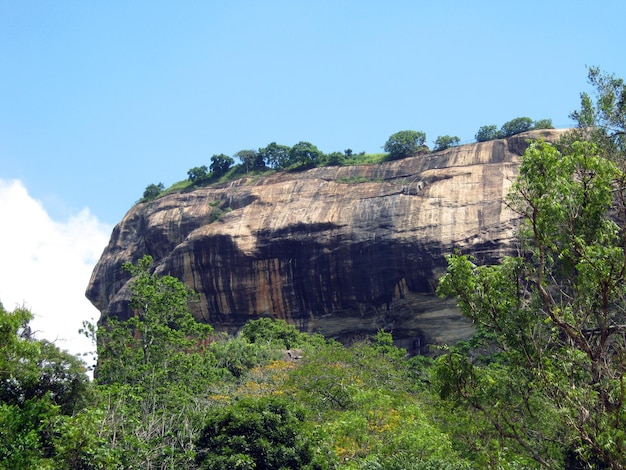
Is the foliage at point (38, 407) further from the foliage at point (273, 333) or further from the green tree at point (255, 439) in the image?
the foliage at point (273, 333)

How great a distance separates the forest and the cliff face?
13779mm

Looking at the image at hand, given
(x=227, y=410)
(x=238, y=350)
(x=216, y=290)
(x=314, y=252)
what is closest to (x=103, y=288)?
(x=216, y=290)

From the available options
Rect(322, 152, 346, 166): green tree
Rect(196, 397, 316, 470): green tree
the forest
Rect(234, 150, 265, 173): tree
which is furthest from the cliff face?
Rect(196, 397, 316, 470): green tree

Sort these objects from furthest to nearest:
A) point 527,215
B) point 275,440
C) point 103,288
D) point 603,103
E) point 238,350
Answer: point 103,288 → point 238,350 → point 275,440 → point 603,103 → point 527,215

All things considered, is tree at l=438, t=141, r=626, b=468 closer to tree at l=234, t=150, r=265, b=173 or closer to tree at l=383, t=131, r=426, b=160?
tree at l=383, t=131, r=426, b=160

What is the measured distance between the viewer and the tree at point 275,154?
167 ft

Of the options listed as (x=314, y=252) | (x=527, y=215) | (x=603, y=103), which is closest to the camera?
(x=527, y=215)

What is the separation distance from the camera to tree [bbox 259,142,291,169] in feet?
167

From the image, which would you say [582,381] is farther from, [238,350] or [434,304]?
[434,304]

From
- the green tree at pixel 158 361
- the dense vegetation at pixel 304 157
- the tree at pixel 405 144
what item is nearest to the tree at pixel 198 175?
the dense vegetation at pixel 304 157

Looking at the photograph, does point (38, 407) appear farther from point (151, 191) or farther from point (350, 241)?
point (151, 191)

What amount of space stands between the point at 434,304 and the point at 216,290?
42.4 ft

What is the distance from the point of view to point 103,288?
5066 cm

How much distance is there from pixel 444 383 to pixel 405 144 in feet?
118
